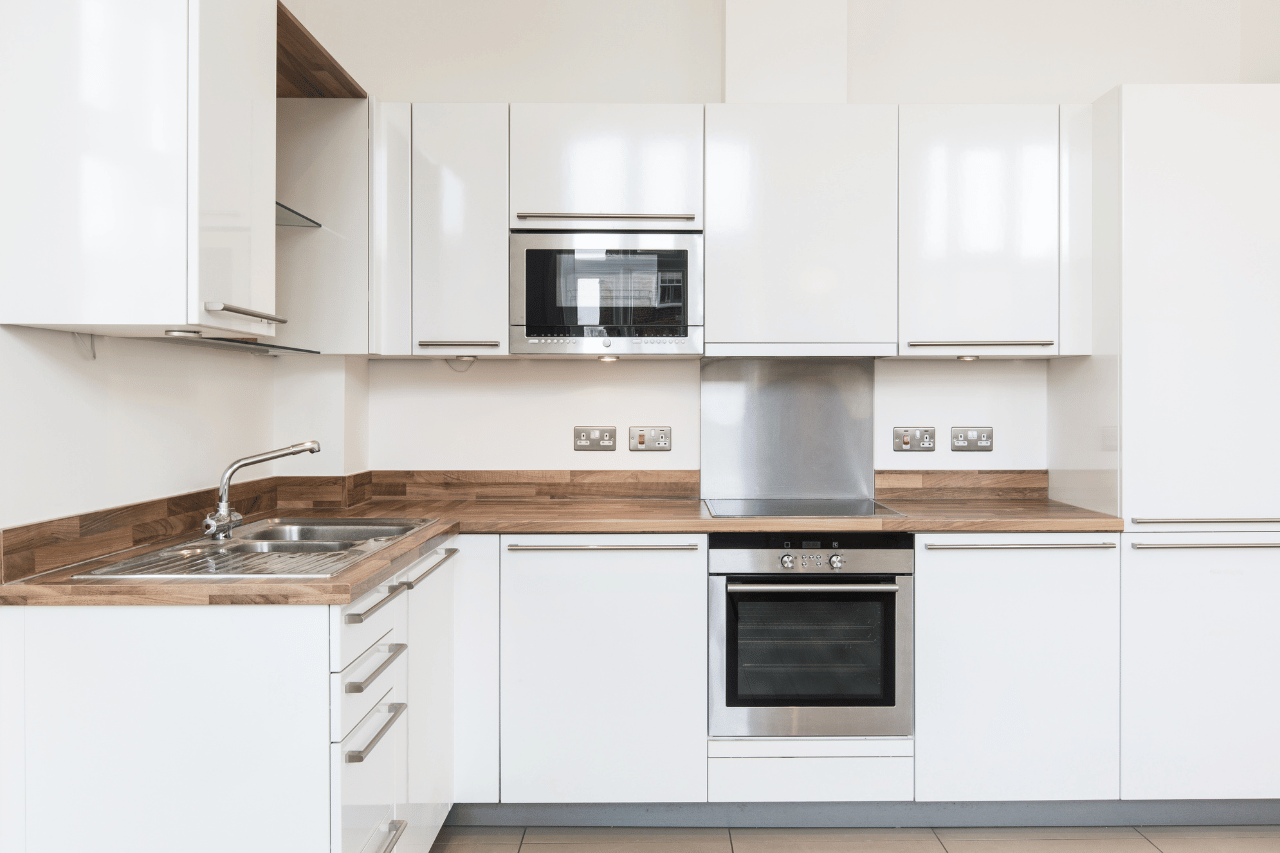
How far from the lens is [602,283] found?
2.46m

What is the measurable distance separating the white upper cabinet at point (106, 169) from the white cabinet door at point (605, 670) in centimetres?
115

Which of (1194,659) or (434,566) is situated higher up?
(434,566)

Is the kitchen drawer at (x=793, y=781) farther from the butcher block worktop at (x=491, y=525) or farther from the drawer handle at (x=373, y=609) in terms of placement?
the drawer handle at (x=373, y=609)

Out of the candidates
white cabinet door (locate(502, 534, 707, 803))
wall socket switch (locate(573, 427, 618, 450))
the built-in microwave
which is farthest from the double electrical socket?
white cabinet door (locate(502, 534, 707, 803))

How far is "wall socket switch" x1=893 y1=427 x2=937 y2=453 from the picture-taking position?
2.84 m

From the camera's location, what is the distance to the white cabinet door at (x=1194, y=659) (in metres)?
2.26

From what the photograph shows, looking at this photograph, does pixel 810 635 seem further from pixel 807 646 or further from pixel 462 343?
pixel 462 343

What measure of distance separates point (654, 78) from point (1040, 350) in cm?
167

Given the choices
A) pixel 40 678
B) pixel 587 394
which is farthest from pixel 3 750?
pixel 587 394

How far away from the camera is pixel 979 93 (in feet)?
9.46

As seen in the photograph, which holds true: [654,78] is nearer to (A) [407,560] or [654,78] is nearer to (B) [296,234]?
(B) [296,234]

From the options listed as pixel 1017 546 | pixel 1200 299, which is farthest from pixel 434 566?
pixel 1200 299

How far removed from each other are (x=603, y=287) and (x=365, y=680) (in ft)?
4.55

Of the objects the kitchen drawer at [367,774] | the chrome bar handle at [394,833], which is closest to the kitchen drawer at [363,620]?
the kitchen drawer at [367,774]
